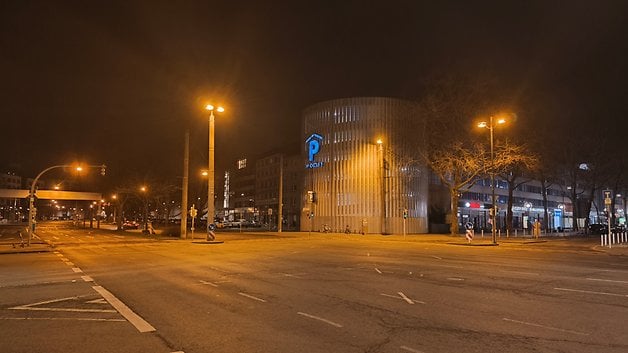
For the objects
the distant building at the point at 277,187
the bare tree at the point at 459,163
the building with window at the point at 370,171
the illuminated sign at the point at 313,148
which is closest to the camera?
the bare tree at the point at 459,163

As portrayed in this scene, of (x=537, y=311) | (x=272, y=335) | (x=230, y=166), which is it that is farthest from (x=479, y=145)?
(x=230, y=166)

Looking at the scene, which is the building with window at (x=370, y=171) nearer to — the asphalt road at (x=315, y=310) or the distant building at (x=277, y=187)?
the distant building at (x=277, y=187)

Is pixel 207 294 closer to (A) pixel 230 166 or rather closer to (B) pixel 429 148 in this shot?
(B) pixel 429 148

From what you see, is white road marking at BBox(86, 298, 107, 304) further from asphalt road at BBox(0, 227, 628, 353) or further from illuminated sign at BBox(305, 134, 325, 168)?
illuminated sign at BBox(305, 134, 325, 168)

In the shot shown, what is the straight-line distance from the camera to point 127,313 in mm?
9531

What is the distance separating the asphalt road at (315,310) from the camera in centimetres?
718

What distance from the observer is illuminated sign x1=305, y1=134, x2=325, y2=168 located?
6525cm

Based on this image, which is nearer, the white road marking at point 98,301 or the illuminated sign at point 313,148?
the white road marking at point 98,301

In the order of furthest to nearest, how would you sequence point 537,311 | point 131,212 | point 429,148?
point 131,212 < point 429,148 < point 537,311

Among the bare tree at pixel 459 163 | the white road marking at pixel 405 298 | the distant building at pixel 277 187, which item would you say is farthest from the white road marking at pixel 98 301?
the distant building at pixel 277 187

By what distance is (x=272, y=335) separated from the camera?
7.60m

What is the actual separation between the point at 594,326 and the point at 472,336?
2365mm

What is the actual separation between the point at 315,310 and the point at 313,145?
2246 inches

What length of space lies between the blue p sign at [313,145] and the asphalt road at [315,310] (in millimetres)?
48569
